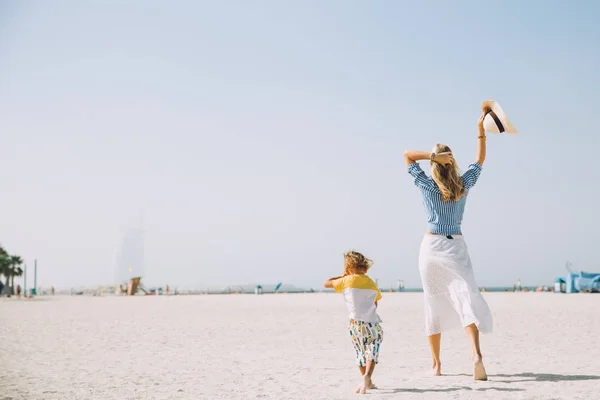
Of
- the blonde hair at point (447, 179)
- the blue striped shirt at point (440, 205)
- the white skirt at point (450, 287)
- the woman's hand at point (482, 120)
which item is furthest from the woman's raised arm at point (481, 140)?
the white skirt at point (450, 287)

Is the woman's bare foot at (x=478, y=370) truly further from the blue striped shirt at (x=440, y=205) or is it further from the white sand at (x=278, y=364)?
the blue striped shirt at (x=440, y=205)

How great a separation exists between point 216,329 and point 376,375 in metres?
7.09

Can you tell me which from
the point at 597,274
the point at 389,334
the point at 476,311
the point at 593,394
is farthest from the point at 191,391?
the point at 597,274

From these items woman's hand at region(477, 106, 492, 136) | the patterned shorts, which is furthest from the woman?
the patterned shorts

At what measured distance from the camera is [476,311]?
5016 mm

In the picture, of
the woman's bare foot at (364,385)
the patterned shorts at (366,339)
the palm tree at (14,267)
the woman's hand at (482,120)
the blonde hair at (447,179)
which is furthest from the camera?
the palm tree at (14,267)

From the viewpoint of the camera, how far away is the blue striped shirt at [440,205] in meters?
5.16

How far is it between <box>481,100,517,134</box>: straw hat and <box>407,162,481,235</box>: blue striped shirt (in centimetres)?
41

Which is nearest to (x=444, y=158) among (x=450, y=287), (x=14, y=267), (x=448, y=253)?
(x=448, y=253)

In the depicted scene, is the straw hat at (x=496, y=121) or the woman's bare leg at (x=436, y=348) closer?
the straw hat at (x=496, y=121)

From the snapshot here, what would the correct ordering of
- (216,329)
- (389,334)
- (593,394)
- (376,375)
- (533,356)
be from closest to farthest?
(593,394)
(376,375)
(533,356)
(389,334)
(216,329)

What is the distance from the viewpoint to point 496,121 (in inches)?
205

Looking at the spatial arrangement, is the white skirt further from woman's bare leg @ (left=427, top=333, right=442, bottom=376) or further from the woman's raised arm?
the woman's raised arm

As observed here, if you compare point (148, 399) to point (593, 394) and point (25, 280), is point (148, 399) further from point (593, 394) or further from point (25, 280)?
point (25, 280)
